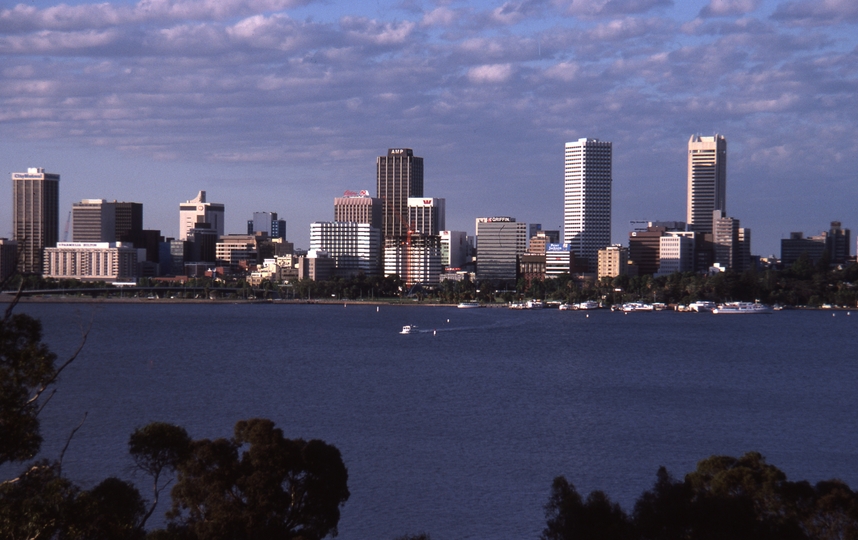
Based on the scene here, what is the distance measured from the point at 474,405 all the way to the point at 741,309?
49.7 metres

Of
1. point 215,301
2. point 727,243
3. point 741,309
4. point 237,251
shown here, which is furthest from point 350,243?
point 741,309

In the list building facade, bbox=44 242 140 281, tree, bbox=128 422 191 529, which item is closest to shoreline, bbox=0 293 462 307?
building facade, bbox=44 242 140 281

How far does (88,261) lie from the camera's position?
3654 inches

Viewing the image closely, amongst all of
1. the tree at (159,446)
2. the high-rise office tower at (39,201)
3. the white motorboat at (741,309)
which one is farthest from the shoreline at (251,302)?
the tree at (159,446)

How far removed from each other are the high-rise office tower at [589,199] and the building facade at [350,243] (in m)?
24.1

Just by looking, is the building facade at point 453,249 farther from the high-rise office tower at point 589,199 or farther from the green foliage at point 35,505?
the green foliage at point 35,505

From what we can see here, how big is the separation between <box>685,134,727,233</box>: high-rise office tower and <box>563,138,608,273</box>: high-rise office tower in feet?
39.2

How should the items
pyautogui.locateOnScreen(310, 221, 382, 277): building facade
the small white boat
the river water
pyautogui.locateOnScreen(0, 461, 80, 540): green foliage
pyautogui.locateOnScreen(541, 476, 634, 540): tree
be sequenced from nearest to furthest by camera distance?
pyautogui.locateOnScreen(0, 461, 80, 540): green foliage, pyautogui.locateOnScreen(541, 476, 634, 540): tree, the river water, the small white boat, pyautogui.locateOnScreen(310, 221, 382, 277): building facade

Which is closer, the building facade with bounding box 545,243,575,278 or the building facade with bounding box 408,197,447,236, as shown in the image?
the building facade with bounding box 545,243,575,278

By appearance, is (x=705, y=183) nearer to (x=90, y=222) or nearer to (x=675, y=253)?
(x=675, y=253)

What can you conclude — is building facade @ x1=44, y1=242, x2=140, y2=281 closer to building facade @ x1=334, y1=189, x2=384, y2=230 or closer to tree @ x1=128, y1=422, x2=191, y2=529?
building facade @ x1=334, y1=189, x2=384, y2=230

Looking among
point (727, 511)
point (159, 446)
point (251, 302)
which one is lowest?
point (251, 302)

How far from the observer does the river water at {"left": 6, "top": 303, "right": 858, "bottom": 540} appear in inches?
559

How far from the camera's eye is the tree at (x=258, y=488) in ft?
24.1
